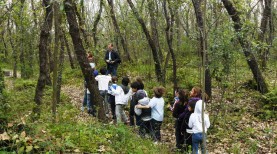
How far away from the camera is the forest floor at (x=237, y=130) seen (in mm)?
8281

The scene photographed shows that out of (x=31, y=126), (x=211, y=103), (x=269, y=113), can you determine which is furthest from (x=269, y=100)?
(x=31, y=126)

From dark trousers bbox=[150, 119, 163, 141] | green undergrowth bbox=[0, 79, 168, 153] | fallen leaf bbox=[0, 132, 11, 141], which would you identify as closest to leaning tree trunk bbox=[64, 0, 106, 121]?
green undergrowth bbox=[0, 79, 168, 153]

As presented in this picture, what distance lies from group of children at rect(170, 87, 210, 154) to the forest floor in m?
0.54

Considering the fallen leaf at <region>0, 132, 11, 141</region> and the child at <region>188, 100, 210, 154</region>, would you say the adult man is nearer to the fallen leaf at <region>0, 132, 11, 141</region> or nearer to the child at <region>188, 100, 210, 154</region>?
the child at <region>188, 100, 210, 154</region>

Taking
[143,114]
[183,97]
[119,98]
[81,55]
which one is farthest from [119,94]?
[183,97]

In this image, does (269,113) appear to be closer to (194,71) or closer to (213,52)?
(213,52)

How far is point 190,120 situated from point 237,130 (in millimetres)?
3245

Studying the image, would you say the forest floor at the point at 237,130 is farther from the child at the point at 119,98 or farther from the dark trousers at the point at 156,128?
the child at the point at 119,98

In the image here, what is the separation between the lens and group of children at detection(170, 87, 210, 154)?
271 inches

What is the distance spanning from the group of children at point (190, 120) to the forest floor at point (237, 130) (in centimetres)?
54

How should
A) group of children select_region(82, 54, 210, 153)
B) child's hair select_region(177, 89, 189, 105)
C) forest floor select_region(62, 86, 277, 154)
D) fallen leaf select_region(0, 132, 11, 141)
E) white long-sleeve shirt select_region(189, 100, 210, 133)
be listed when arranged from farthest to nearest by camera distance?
forest floor select_region(62, 86, 277, 154)
child's hair select_region(177, 89, 189, 105)
group of children select_region(82, 54, 210, 153)
white long-sleeve shirt select_region(189, 100, 210, 133)
fallen leaf select_region(0, 132, 11, 141)

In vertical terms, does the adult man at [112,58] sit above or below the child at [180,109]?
above

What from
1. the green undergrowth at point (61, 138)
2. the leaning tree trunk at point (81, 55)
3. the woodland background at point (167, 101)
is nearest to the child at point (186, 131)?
the woodland background at point (167, 101)

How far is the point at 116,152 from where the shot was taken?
5969 mm
